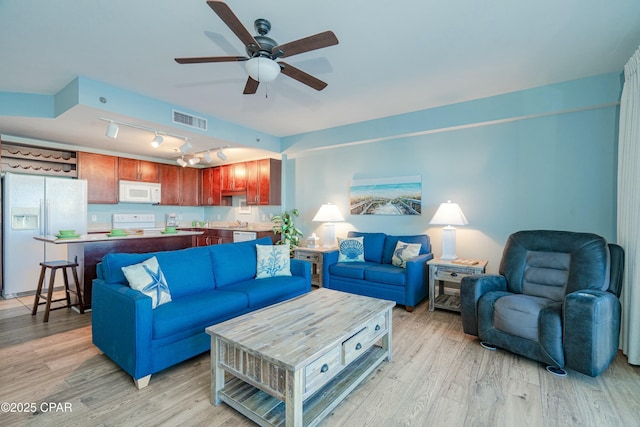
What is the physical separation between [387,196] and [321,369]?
319cm

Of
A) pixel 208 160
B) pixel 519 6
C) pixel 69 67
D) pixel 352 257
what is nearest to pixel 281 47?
pixel 519 6

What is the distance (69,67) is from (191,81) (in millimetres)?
1063

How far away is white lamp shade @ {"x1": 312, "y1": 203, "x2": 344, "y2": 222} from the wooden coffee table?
2437 mm

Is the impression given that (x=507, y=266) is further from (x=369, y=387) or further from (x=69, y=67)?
(x=69, y=67)

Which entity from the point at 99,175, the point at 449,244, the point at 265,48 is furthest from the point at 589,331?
the point at 99,175

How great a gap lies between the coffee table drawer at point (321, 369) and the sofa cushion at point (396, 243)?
244 cm

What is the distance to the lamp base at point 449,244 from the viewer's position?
3615 millimetres

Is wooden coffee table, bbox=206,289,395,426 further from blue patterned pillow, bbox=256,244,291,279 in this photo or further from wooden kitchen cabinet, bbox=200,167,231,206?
wooden kitchen cabinet, bbox=200,167,231,206

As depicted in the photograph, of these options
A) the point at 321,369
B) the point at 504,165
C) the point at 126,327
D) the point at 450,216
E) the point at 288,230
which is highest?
the point at 504,165

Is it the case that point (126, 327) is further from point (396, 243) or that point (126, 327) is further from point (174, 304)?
point (396, 243)

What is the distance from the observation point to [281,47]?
190 centimetres

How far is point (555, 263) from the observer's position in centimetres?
265

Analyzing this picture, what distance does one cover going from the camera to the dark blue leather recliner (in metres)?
2.06

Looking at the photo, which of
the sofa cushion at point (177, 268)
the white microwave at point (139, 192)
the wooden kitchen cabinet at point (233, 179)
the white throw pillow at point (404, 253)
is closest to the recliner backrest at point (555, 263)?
the white throw pillow at point (404, 253)
